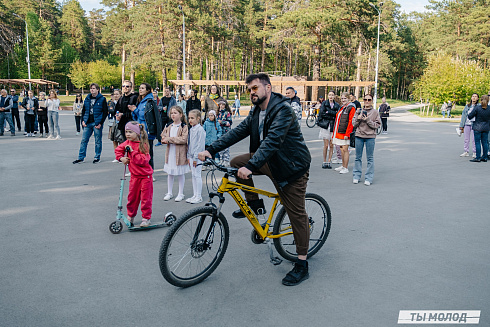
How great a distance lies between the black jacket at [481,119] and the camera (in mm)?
11719

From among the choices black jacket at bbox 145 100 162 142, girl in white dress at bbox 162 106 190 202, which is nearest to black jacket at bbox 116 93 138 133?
black jacket at bbox 145 100 162 142

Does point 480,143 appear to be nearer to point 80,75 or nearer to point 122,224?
point 122,224

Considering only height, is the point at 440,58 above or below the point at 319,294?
above

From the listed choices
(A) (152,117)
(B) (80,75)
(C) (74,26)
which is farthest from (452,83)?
(C) (74,26)

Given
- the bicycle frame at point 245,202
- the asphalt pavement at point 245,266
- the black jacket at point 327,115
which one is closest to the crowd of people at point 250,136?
the black jacket at point 327,115

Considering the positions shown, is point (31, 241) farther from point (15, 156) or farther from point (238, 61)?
point (238, 61)

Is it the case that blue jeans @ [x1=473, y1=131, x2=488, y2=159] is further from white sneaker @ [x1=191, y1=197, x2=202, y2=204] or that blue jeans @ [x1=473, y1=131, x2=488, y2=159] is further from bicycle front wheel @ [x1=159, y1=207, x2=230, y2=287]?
bicycle front wheel @ [x1=159, y1=207, x2=230, y2=287]

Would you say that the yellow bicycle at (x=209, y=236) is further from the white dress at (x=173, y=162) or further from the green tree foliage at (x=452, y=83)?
the green tree foliage at (x=452, y=83)

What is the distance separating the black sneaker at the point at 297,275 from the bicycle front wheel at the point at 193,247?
0.75 meters

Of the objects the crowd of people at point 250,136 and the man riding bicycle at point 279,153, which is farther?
the crowd of people at point 250,136

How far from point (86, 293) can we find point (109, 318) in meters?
0.57

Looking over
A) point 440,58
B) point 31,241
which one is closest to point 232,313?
point 31,241

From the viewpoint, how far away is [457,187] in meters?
8.59

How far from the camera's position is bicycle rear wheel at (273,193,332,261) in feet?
14.6
